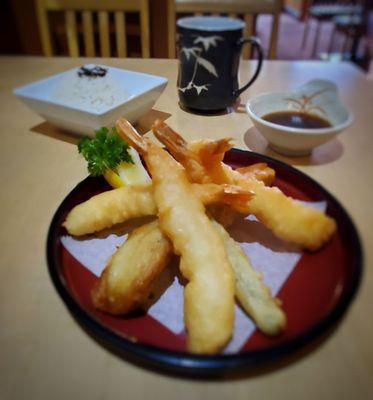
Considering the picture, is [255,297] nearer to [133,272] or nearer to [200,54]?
[133,272]

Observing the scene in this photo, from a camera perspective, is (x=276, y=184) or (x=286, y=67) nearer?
(x=276, y=184)

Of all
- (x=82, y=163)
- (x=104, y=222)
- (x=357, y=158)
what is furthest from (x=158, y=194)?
(x=357, y=158)

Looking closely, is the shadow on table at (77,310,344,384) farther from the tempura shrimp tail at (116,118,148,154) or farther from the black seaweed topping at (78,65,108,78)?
the black seaweed topping at (78,65,108,78)

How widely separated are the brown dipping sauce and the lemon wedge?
41cm

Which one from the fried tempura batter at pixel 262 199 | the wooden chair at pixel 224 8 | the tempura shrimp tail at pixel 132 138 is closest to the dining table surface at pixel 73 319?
the fried tempura batter at pixel 262 199

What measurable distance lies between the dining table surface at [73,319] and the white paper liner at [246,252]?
0.21 ft

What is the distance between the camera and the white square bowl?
3.22 ft

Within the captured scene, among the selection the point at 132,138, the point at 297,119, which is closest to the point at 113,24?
the point at 297,119

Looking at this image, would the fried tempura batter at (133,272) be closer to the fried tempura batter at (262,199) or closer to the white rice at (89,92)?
the fried tempura batter at (262,199)

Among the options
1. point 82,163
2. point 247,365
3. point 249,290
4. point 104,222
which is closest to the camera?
point 247,365

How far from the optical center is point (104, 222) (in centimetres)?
70

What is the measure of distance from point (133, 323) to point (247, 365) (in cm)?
18

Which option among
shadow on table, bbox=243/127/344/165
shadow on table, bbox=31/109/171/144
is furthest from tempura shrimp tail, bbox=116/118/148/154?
shadow on table, bbox=243/127/344/165

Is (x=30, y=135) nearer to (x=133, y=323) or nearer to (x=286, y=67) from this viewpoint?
(x=133, y=323)
